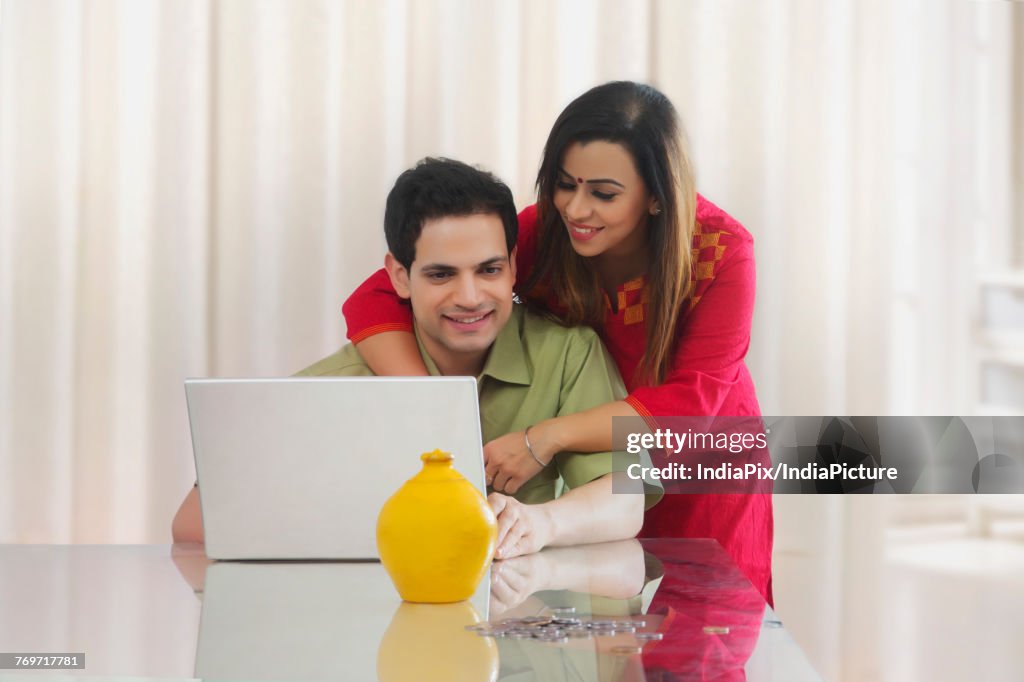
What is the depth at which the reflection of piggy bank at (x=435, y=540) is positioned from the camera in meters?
1.06

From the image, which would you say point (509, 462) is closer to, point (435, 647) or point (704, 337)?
point (704, 337)

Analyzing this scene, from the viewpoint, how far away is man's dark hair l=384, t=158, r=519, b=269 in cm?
172

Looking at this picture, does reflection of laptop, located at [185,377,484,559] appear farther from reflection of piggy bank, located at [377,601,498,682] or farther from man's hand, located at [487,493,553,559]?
reflection of piggy bank, located at [377,601,498,682]

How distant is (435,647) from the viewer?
917 mm

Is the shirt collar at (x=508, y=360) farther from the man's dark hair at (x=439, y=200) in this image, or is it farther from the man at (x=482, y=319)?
the man's dark hair at (x=439, y=200)

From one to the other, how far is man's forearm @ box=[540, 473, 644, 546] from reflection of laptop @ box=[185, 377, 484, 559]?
0.17 metres

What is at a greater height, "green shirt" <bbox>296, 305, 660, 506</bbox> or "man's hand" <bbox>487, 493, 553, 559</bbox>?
"green shirt" <bbox>296, 305, 660, 506</bbox>

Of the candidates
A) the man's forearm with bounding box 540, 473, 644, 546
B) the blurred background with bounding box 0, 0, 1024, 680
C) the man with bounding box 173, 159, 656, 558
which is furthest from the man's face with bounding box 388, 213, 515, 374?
the blurred background with bounding box 0, 0, 1024, 680

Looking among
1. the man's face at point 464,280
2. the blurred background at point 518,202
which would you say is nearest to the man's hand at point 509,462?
the man's face at point 464,280

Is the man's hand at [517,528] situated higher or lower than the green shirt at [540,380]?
lower

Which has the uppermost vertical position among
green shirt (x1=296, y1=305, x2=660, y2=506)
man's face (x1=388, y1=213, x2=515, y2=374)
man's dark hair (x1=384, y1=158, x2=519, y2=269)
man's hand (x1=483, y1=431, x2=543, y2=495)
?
man's dark hair (x1=384, y1=158, x2=519, y2=269)

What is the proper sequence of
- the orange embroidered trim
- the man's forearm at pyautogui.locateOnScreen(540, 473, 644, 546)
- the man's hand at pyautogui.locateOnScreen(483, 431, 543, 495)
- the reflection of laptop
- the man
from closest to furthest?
the reflection of laptop
the man's forearm at pyautogui.locateOnScreen(540, 473, 644, 546)
the man's hand at pyautogui.locateOnScreen(483, 431, 543, 495)
the man
the orange embroidered trim

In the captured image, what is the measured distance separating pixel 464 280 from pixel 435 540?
683mm

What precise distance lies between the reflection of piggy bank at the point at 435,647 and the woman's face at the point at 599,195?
85 centimetres
